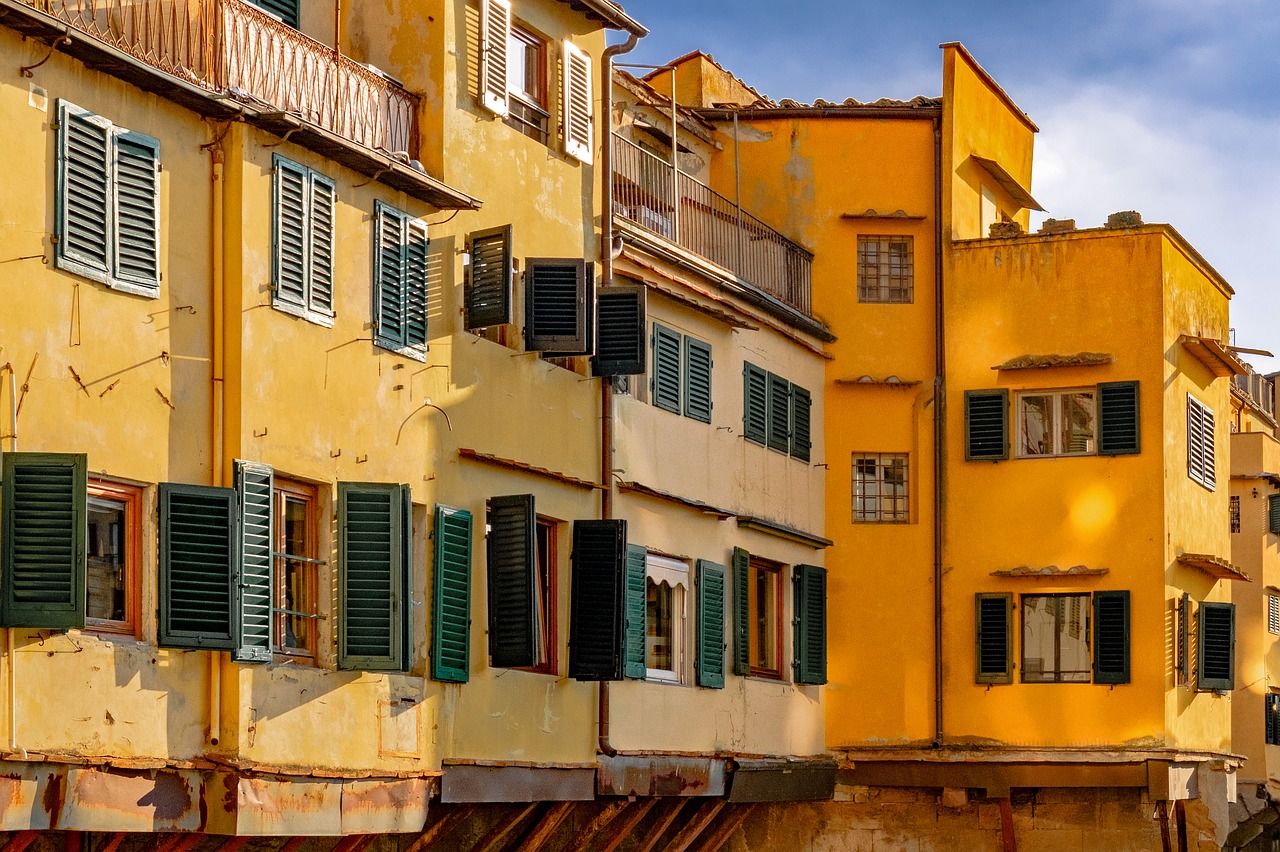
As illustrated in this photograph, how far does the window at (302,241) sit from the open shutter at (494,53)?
2804 mm

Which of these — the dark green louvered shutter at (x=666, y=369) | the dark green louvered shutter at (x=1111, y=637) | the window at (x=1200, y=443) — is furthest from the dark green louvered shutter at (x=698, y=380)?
the window at (x=1200, y=443)

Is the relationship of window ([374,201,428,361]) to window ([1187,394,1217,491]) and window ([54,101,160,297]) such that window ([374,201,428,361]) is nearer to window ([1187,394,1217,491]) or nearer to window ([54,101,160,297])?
window ([54,101,160,297])

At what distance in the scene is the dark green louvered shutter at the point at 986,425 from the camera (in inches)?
1084

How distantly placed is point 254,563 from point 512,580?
12.8 feet

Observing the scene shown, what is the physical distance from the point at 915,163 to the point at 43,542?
16.3 meters

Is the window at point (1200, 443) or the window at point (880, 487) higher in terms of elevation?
the window at point (1200, 443)

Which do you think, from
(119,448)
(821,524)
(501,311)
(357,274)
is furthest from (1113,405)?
(119,448)

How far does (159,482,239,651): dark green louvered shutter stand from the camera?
15.6 m

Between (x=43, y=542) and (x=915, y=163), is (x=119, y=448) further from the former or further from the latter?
(x=915, y=163)

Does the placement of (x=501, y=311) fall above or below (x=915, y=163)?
below

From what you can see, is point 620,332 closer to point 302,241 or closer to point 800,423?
point 302,241

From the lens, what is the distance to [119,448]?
15.4m

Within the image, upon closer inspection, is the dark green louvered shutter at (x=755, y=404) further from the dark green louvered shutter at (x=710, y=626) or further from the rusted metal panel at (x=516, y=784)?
the rusted metal panel at (x=516, y=784)

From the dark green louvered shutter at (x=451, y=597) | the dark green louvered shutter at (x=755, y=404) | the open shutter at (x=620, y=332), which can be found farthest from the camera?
the dark green louvered shutter at (x=755, y=404)
